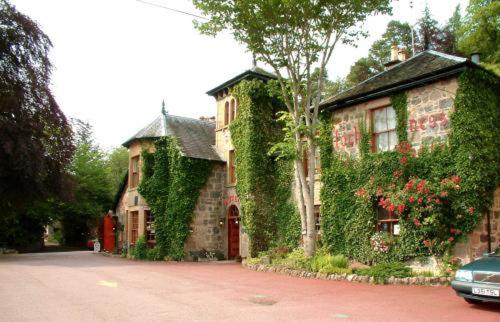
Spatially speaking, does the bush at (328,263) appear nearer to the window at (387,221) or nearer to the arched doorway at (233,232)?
the window at (387,221)

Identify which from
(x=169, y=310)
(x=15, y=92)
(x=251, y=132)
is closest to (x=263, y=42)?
(x=251, y=132)

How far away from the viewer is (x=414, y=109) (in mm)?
15078

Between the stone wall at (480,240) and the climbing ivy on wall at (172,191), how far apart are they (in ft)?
42.7

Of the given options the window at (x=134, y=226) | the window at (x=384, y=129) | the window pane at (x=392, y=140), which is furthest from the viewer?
the window at (x=134, y=226)

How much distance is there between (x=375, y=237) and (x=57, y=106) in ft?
43.8

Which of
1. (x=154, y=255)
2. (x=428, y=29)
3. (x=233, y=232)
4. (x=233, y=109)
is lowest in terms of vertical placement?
(x=154, y=255)

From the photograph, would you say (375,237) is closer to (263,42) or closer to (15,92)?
(263,42)

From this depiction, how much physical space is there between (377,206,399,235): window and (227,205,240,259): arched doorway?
8.79m

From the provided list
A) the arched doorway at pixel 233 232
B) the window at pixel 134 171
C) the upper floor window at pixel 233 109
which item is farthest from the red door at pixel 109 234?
the upper floor window at pixel 233 109

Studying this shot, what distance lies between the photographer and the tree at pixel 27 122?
15.4 metres

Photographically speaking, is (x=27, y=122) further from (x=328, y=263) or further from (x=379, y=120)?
(x=379, y=120)

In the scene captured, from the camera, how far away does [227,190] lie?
76.9 feet

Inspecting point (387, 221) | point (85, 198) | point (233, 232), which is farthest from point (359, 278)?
point (85, 198)

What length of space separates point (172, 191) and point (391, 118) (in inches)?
463
